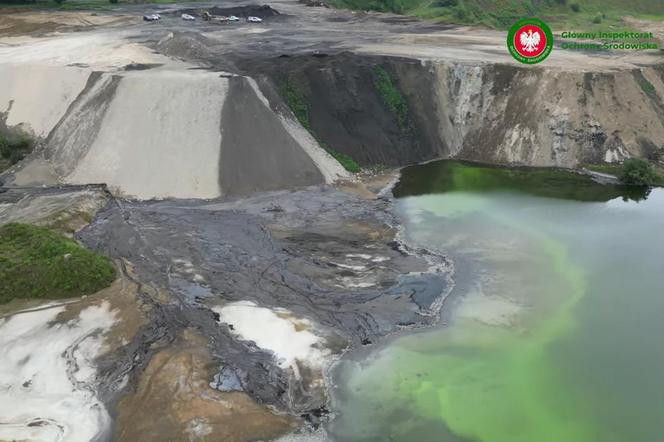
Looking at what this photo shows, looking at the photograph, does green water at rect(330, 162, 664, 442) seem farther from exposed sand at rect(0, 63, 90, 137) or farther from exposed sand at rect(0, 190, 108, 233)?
exposed sand at rect(0, 63, 90, 137)

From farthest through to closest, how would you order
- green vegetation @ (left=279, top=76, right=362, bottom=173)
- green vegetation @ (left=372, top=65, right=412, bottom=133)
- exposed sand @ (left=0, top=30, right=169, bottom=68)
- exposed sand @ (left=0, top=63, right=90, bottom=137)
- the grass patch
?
1. green vegetation @ (left=372, top=65, right=412, bottom=133)
2. exposed sand @ (left=0, top=30, right=169, bottom=68)
3. the grass patch
4. green vegetation @ (left=279, top=76, right=362, bottom=173)
5. exposed sand @ (left=0, top=63, right=90, bottom=137)

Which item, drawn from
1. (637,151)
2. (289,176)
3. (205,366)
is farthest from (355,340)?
(637,151)

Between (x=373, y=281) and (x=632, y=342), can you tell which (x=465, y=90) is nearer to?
(x=373, y=281)

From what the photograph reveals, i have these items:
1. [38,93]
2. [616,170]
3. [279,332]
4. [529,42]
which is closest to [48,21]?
[38,93]

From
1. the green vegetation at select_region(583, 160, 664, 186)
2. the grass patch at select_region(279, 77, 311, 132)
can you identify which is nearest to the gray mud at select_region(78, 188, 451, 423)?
the grass patch at select_region(279, 77, 311, 132)

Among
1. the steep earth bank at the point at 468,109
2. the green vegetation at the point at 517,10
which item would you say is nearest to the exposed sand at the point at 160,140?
the steep earth bank at the point at 468,109

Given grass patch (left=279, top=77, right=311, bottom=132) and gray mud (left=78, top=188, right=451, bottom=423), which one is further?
grass patch (left=279, top=77, right=311, bottom=132)
